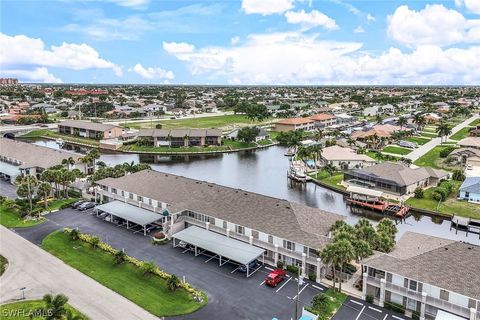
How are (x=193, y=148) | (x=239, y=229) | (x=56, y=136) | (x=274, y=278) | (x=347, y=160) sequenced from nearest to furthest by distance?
(x=274, y=278)
(x=239, y=229)
(x=347, y=160)
(x=193, y=148)
(x=56, y=136)

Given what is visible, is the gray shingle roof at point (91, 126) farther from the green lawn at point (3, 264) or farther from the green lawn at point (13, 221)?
the green lawn at point (3, 264)

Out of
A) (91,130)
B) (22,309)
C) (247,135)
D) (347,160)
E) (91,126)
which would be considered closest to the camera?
(22,309)

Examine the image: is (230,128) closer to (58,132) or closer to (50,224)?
(58,132)

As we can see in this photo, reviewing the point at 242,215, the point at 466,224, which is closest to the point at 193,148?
the point at 242,215

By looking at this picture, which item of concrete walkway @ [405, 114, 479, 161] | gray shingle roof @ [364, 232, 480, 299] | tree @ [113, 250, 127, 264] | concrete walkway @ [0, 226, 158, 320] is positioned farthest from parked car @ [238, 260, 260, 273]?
concrete walkway @ [405, 114, 479, 161]

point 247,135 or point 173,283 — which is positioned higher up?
point 247,135

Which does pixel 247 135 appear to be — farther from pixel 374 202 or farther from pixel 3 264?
pixel 3 264

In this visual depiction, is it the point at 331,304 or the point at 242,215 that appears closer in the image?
the point at 331,304
